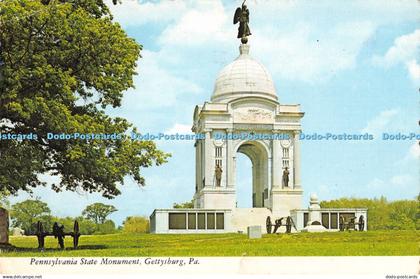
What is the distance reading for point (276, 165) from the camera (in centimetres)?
5353

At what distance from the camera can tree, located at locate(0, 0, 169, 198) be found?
74.9 feet

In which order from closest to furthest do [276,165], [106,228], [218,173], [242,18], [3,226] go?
1. [242,18]
2. [3,226]
3. [106,228]
4. [218,173]
5. [276,165]

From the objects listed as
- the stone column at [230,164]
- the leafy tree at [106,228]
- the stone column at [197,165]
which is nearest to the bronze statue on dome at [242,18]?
the leafy tree at [106,228]

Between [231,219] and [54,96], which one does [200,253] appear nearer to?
[54,96]

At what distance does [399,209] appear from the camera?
5359 cm

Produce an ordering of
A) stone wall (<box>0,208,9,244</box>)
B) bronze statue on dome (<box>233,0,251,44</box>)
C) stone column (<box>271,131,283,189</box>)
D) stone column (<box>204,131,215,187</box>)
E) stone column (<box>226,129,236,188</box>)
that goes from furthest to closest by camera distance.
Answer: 1. stone column (<box>271,131,283,189</box>)
2. stone column (<box>226,129,236,188</box>)
3. stone column (<box>204,131,215,187</box>)
4. stone wall (<box>0,208,9,244</box>)
5. bronze statue on dome (<box>233,0,251,44</box>)

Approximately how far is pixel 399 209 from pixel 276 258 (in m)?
37.3

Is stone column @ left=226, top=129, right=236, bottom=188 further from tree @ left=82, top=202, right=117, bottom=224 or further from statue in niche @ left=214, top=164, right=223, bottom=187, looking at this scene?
tree @ left=82, top=202, right=117, bottom=224

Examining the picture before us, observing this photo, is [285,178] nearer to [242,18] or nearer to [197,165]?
[197,165]

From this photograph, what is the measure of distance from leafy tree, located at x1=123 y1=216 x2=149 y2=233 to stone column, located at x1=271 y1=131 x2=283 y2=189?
32.3 feet

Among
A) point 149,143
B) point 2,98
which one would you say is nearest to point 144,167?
point 149,143

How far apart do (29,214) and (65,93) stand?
874 centimetres

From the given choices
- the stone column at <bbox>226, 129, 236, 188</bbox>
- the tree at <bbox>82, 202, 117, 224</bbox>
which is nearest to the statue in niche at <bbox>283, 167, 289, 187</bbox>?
the stone column at <bbox>226, 129, 236, 188</bbox>

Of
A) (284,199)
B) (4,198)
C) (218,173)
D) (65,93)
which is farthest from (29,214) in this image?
(284,199)
